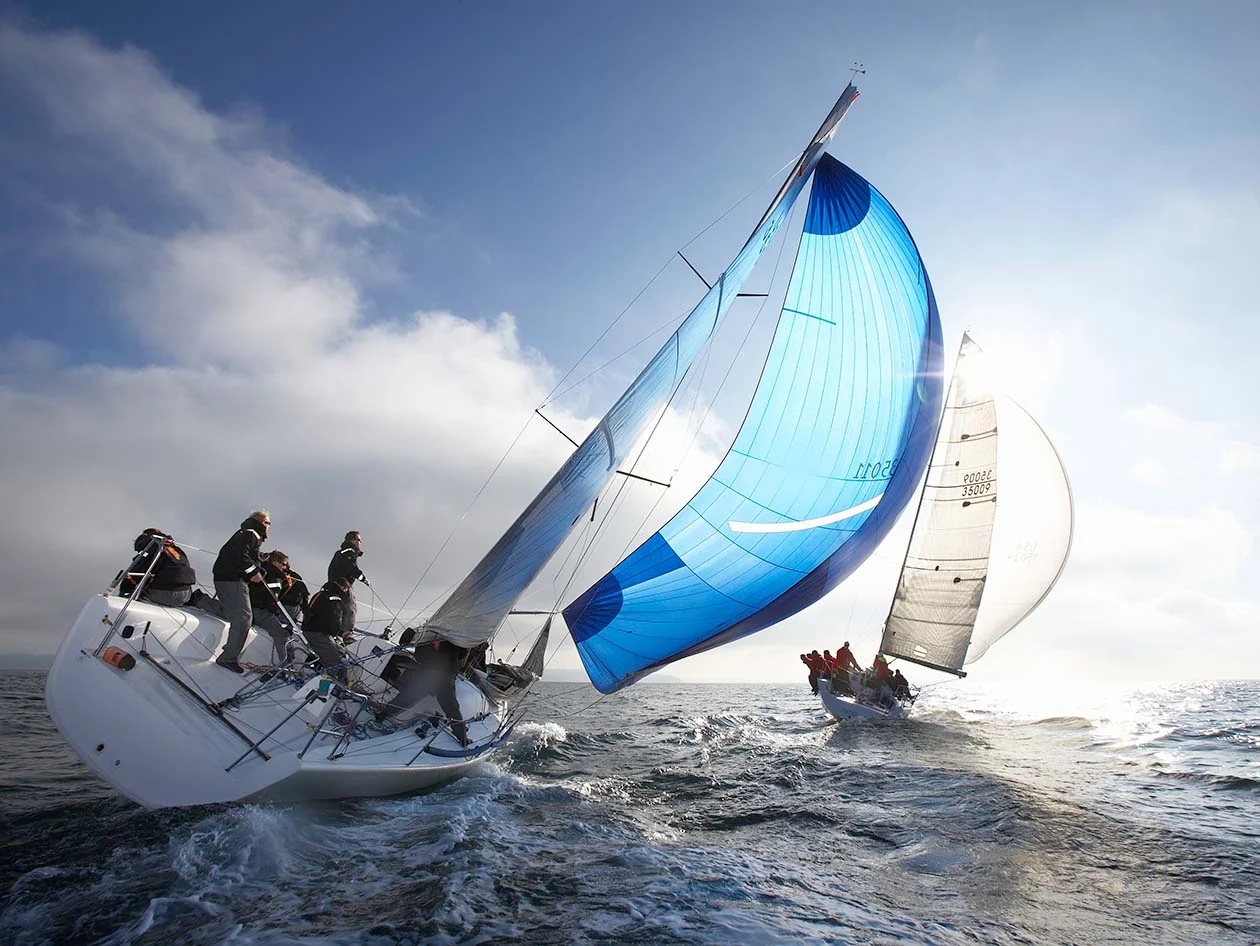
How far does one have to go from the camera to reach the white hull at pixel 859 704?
1631 centimetres

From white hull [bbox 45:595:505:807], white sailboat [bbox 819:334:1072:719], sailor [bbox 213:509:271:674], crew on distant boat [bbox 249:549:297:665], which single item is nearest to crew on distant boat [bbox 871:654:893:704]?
white sailboat [bbox 819:334:1072:719]

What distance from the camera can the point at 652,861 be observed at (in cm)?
475

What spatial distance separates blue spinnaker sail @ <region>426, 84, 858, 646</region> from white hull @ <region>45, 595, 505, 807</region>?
4.71ft

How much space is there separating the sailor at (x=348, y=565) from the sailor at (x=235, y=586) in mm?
1272

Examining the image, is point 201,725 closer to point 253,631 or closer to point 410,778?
point 410,778

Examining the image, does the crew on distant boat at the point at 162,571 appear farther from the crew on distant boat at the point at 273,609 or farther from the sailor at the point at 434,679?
the sailor at the point at 434,679

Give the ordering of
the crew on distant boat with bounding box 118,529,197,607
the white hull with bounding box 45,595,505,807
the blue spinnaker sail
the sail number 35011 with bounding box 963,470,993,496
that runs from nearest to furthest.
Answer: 1. the white hull with bounding box 45,595,505,807
2. the crew on distant boat with bounding box 118,529,197,607
3. the blue spinnaker sail
4. the sail number 35011 with bounding box 963,470,993,496

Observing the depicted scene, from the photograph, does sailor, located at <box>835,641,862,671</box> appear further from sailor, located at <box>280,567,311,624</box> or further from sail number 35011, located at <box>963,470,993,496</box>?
sailor, located at <box>280,567,311,624</box>

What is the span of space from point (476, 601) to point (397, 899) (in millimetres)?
3469

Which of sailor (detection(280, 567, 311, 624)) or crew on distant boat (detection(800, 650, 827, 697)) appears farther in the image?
crew on distant boat (detection(800, 650, 827, 697))

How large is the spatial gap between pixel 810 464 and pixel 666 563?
2537 millimetres

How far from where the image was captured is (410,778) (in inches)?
238

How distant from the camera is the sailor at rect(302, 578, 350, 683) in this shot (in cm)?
718

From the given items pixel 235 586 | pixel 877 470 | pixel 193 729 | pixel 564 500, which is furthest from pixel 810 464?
pixel 193 729
